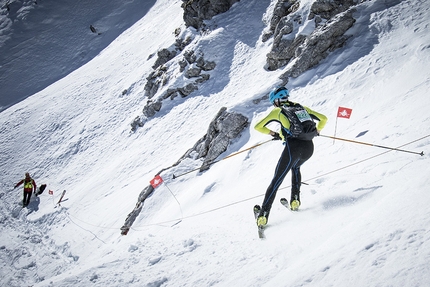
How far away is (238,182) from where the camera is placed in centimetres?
883

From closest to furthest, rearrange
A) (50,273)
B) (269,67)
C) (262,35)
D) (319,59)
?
1. (50,273)
2. (319,59)
3. (269,67)
4. (262,35)

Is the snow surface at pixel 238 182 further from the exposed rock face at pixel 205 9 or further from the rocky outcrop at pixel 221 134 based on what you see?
the exposed rock face at pixel 205 9

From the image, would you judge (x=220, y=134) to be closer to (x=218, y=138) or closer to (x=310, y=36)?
(x=218, y=138)

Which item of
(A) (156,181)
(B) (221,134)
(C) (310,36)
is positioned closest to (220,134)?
(B) (221,134)

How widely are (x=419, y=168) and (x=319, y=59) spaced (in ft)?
36.5

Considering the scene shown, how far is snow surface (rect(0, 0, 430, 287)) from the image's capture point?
2930 mm

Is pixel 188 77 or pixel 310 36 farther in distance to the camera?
pixel 188 77

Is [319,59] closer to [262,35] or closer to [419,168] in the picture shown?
[262,35]

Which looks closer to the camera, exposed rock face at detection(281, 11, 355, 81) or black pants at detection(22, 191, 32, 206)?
exposed rock face at detection(281, 11, 355, 81)

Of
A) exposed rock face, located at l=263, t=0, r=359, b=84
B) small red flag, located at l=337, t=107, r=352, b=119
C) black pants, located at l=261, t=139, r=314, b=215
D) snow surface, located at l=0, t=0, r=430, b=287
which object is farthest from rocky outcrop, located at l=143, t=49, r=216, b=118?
black pants, located at l=261, t=139, r=314, b=215

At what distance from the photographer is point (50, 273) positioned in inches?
374

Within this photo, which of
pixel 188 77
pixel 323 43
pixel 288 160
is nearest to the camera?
pixel 288 160

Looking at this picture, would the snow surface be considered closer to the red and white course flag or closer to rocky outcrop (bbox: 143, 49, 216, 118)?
rocky outcrop (bbox: 143, 49, 216, 118)

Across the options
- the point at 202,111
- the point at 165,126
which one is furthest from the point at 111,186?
the point at 202,111
